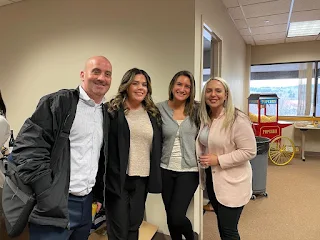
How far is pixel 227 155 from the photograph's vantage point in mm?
1736

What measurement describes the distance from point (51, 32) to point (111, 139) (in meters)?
2.15

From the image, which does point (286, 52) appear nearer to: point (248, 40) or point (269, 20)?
point (248, 40)

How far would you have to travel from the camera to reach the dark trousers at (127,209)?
67.7 inches

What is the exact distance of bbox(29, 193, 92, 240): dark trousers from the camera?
4.06 ft

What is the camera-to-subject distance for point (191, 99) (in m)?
1.96

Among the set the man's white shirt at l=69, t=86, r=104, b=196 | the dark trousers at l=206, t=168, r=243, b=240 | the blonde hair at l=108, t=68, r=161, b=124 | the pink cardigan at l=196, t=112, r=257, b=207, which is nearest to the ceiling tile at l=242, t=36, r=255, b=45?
the pink cardigan at l=196, t=112, r=257, b=207

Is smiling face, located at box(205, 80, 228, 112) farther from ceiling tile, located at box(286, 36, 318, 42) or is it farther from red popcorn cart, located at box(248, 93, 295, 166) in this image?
ceiling tile, located at box(286, 36, 318, 42)

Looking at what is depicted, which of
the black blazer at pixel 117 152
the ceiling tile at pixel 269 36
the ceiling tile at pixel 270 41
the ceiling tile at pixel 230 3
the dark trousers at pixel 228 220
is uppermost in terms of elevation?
the ceiling tile at pixel 270 41

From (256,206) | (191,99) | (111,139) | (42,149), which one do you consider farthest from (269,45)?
(42,149)

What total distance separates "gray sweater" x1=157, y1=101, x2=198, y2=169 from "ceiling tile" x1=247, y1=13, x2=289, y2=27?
3.29 meters

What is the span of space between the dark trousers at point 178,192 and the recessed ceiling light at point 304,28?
4.16m

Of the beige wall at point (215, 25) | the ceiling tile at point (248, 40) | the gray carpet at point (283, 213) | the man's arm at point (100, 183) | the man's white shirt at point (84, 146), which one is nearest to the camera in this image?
the man's white shirt at point (84, 146)

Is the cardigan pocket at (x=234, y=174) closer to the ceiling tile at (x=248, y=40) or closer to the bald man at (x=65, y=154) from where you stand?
the bald man at (x=65, y=154)


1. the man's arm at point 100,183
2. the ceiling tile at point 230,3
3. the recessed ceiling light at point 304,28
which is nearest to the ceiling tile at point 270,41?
the recessed ceiling light at point 304,28
